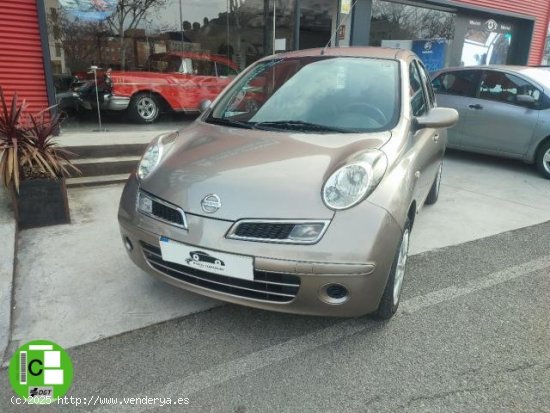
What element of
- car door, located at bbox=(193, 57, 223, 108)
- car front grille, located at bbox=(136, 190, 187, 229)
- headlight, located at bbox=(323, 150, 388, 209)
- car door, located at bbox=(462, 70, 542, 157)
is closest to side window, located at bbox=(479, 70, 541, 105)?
car door, located at bbox=(462, 70, 542, 157)

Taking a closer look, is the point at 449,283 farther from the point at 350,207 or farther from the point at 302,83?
the point at 302,83

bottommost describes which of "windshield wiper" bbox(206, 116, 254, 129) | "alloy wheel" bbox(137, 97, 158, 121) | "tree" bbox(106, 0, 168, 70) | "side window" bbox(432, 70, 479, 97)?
"alloy wheel" bbox(137, 97, 158, 121)

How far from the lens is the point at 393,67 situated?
341 cm

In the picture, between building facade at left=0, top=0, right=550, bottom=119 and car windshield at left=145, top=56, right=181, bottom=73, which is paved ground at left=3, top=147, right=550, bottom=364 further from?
car windshield at left=145, top=56, right=181, bottom=73

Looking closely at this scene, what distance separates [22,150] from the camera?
12.6ft

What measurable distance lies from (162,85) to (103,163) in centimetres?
318

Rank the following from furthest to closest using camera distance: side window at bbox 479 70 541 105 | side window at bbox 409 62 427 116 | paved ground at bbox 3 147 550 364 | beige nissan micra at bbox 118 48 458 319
Result: side window at bbox 479 70 541 105
side window at bbox 409 62 427 116
paved ground at bbox 3 147 550 364
beige nissan micra at bbox 118 48 458 319

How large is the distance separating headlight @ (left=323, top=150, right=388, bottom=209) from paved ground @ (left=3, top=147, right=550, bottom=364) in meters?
1.12

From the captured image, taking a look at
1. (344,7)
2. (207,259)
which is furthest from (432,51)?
(207,259)

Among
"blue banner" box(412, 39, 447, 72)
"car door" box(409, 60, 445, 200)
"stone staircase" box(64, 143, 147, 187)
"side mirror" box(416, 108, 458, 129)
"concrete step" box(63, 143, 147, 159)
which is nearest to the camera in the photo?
"side mirror" box(416, 108, 458, 129)

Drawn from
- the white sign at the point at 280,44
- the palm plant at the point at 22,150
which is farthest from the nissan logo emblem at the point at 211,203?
the white sign at the point at 280,44

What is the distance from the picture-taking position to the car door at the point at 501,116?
21.0ft

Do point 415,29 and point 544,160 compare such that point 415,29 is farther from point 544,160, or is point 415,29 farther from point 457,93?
point 544,160

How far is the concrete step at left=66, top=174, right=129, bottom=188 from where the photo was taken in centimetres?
517
